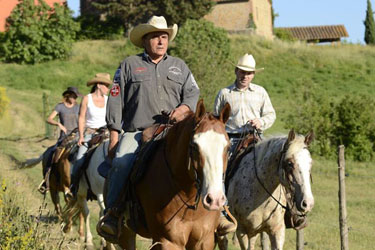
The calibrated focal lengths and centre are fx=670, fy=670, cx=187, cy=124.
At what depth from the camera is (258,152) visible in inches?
333

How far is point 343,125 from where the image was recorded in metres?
28.2

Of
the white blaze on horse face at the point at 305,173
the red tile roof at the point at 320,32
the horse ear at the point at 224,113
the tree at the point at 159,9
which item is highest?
the tree at the point at 159,9

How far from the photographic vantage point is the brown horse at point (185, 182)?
5.30 m

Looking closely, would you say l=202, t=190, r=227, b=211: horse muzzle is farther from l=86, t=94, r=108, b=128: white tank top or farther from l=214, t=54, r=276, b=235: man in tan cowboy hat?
l=86, t=94, r=108, b=128: white tank top

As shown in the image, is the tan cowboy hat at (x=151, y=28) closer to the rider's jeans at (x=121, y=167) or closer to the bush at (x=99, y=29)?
the rider's jeans at (x=121, y=167)

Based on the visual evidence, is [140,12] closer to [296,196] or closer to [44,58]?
[44,58]

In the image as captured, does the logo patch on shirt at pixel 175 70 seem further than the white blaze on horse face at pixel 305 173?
No

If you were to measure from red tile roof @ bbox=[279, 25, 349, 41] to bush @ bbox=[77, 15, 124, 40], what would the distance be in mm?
31645

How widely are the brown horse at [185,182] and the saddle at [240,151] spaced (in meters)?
2.62

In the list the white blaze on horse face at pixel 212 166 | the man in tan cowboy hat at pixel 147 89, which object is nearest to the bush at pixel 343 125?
the man in tan cowboy hat at pixel 147 89

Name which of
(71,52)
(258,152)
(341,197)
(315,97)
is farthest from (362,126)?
(71,52)

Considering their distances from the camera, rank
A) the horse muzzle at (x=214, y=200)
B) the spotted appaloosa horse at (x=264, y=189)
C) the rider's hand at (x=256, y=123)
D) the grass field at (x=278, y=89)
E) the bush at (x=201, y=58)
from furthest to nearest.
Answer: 1. the bush at (x=201, y=58)
2. the grass field at (x=278, y=89)
3. the rider's hand at (x=256, y=123)
4. the spotted appaloosa horse at (x=264, y=189)
5. the horse muzzle at (x=214, y=200)

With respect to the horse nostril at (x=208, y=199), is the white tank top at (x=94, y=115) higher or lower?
lower

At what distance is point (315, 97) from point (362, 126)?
12.2ft
